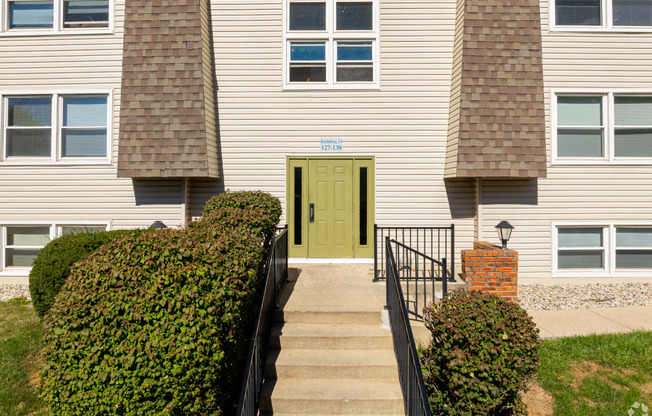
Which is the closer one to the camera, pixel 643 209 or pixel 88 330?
pixel 88 330

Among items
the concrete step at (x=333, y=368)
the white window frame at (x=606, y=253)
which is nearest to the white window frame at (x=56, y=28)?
the concrete step at (x=333, y=368)

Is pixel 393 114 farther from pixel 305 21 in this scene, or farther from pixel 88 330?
pixel 88 330

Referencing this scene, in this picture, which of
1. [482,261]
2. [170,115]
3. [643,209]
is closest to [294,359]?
[482,261]

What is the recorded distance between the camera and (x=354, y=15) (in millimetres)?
8430

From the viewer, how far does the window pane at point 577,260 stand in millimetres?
8289

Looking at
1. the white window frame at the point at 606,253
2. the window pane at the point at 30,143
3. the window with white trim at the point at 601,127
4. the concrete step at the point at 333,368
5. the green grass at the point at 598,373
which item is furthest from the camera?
the window pane at the point at 30,143

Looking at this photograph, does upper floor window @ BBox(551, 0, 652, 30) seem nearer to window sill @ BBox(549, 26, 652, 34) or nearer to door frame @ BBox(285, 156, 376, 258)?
window sill @ BBox(549, 26, 652, 34)

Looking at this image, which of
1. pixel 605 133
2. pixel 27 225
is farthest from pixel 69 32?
pixel 605 133

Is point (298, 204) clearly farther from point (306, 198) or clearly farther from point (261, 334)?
point (261, 334)

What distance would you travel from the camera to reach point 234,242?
4.05 meters

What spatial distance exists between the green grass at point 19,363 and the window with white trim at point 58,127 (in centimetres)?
385

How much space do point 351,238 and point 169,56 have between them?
5610 millimetres

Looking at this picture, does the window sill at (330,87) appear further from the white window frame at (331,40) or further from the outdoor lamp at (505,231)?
the outdoor lamp at (505,231)

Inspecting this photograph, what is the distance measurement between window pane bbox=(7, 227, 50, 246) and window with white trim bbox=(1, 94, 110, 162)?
5.38ft
